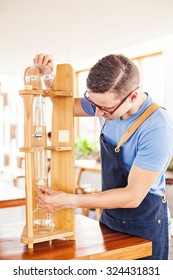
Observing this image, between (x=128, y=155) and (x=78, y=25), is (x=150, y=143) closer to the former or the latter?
(x=128, y=155)

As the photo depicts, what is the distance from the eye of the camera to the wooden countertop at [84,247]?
4.60 ft

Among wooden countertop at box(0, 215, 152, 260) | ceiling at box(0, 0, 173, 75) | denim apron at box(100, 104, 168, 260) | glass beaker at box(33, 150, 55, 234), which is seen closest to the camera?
wooden countertop at box(0, 215, 152, 260)

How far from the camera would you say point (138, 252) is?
151 cm

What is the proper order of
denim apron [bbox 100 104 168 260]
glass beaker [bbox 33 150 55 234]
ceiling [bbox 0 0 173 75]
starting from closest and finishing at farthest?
glass beaker [bbox 33 150 55 234] → denim apron [bbox 100 104 168 260] → ceiling [bbox 0 0 173 75]

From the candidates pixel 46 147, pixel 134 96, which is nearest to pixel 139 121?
pixel 134 96

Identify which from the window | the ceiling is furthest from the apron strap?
the window

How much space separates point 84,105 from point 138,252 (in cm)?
69

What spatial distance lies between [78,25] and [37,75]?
12.4ft

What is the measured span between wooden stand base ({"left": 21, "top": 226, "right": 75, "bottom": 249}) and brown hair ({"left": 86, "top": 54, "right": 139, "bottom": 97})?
56 cm

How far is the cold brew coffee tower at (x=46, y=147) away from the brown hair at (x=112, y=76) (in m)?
0.17

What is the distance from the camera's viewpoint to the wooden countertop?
55.2 inches

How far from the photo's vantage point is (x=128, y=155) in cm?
160

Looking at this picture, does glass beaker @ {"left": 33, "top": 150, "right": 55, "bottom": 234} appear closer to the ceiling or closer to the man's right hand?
the man's right hand
